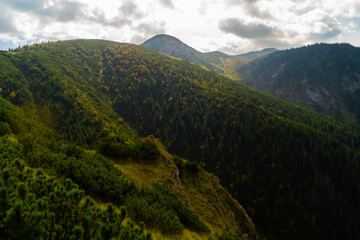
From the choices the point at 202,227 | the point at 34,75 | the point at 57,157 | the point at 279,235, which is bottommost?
the point at 279,235

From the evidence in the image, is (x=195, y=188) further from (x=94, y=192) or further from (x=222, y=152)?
(x=222, y=152)

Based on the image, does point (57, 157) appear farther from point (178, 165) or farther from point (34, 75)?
point (34, 75)

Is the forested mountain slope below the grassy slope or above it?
above

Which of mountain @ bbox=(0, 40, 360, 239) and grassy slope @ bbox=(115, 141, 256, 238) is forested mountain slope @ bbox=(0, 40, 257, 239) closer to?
grassy slope @ bbox=(115, 141, 256, 238)

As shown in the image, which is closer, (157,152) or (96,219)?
(96,219)

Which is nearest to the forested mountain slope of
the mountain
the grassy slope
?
the grassy slope

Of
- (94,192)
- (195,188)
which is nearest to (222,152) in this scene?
(195,188)

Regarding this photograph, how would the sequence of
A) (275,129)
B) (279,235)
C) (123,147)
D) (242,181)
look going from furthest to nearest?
(275,129) < (242,181) < (279,235) < (123,147)

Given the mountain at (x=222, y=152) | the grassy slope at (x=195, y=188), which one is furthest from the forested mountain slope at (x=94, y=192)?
the mountain at (x=222, y=152)

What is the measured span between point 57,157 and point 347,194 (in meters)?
153

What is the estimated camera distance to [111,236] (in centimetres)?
801

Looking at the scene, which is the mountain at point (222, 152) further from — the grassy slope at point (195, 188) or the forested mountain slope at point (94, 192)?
the forested mountain slope at point (94, 192)

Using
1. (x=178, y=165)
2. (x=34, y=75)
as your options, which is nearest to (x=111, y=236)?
(x=178, y=165)

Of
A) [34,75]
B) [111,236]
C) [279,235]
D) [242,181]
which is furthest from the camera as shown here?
[34,75]
